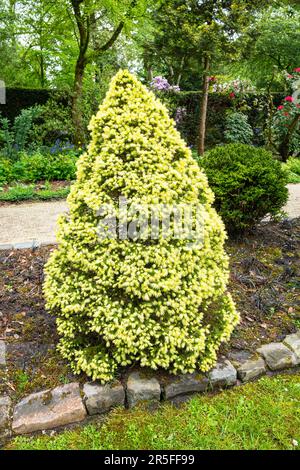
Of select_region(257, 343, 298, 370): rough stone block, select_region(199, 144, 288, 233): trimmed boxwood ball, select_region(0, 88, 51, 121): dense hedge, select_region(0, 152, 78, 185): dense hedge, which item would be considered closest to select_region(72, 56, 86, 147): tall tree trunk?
select_region(0, 88, 51, 121): dense hedge

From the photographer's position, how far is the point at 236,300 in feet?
11.2

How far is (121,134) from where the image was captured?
2.31 metres

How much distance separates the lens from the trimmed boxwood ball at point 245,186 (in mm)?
4164

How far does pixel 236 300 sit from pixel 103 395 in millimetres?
1596

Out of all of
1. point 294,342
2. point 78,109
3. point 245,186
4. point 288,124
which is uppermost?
point 288,124

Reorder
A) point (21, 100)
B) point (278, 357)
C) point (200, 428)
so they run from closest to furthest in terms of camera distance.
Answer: point (200, 428) → point (278, 357) → point (21, 100)

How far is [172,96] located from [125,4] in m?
3.04

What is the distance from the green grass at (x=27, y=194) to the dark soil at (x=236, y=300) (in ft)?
8.54

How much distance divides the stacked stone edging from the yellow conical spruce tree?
9 centimetres

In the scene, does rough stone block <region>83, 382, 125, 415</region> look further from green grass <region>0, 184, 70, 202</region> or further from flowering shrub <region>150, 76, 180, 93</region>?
flowering shrub <region>150, 76, 180, 93</region>

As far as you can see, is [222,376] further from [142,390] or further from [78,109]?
[78,109]

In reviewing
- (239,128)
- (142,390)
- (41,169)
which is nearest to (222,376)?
(142,390)
